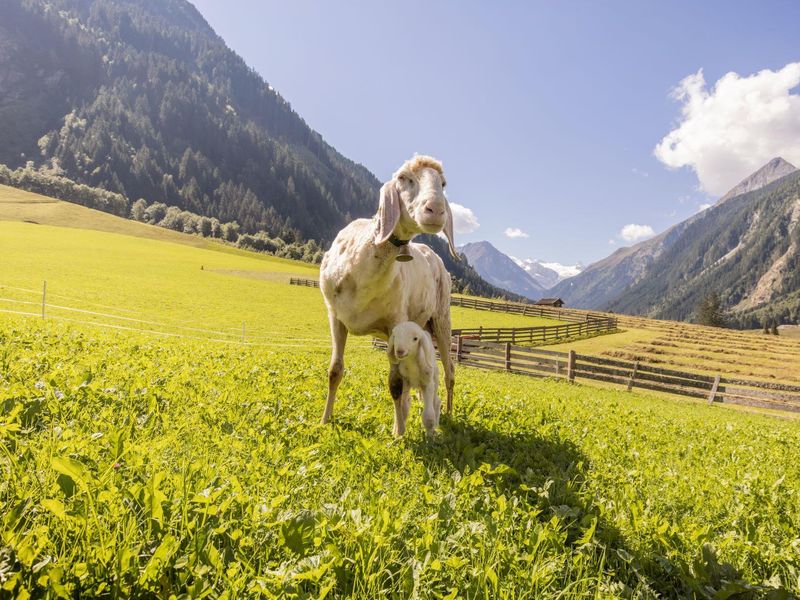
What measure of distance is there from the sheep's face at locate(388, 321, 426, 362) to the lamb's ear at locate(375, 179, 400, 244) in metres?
1.04

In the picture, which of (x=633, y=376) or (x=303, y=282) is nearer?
(x=633, y=376)

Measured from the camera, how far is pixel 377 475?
10.9ft

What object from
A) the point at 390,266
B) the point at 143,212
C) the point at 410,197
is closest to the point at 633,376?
the point at 390,266

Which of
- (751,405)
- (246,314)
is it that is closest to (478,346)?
(751,405)

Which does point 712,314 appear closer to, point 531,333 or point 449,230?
point 531,333

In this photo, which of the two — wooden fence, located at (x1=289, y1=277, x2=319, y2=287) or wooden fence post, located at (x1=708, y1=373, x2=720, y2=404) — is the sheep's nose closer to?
wooden fence post, located at (x1=708, y1=373, x2=720, y2=404)

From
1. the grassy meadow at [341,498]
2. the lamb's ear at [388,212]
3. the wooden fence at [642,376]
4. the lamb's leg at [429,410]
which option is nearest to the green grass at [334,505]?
the grassy meadow at [341,498]

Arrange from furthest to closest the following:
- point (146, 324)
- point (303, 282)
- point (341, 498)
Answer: point (303, 282) → point (146, 324) → point (341, 498)

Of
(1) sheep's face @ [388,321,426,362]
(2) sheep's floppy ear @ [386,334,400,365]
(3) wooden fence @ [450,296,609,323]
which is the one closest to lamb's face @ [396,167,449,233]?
(1) sheep's face @ [388,321,426,362]

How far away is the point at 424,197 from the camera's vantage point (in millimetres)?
3689

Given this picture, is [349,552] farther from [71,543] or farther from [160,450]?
[160,450]

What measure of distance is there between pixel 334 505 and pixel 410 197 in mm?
2754

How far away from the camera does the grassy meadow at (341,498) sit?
1.77 metres

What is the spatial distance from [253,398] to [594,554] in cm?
417
